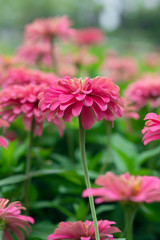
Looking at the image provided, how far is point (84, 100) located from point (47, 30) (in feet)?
2.43

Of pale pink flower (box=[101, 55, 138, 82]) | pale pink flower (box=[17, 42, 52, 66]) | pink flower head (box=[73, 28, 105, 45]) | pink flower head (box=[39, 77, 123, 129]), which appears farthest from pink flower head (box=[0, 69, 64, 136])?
pink flower head (box=[73, 28, 105, 45])

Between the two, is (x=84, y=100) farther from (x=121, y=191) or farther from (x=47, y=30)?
(x=47, y=30)

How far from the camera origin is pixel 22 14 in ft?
33.5

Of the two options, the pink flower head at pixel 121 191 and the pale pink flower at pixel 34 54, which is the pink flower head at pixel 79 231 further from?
the pale pink flower at pixel 34 54

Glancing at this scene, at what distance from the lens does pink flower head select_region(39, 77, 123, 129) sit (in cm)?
44

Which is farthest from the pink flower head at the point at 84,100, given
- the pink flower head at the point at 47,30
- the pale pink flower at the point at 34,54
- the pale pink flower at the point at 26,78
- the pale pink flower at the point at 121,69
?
the pale pink flower at the point at 121,69

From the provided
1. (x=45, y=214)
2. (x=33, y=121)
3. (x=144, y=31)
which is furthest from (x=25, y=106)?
(x=144, y=31)

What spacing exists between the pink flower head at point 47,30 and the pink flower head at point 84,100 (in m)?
0.70

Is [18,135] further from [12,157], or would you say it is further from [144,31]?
[144,31]

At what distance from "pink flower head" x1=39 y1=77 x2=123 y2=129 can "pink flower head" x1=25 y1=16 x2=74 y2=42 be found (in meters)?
0.70

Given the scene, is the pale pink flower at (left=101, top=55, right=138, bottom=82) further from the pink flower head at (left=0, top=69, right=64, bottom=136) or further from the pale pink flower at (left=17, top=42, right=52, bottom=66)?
the pink flower head at (left=0, top=69, right=64, bottom=136)

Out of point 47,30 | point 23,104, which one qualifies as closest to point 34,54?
point 47,30

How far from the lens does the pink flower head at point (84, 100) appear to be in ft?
1.45

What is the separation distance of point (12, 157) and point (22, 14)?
33.0 feet
